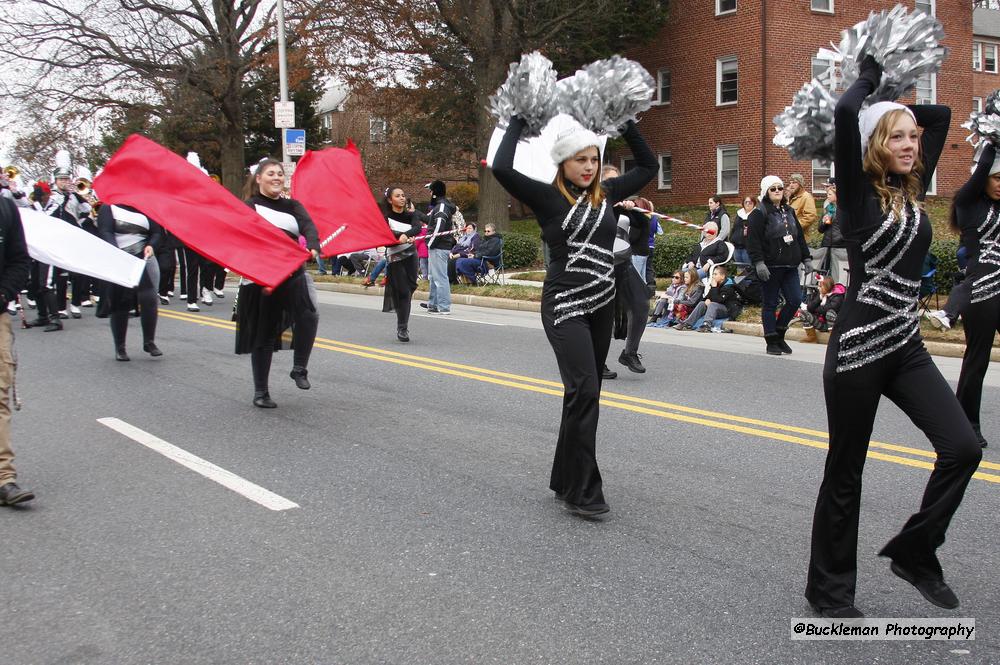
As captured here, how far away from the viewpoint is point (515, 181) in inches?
200

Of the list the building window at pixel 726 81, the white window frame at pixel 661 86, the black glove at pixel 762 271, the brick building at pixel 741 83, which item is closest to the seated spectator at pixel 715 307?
the black glove at pixel 762 271

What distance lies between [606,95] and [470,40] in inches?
879

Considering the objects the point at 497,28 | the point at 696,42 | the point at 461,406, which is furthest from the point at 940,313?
the point at 696,42

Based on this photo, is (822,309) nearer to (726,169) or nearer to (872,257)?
(872,257)

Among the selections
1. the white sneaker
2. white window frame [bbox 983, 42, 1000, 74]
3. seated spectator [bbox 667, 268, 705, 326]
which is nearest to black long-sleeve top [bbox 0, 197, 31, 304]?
the white sneaker

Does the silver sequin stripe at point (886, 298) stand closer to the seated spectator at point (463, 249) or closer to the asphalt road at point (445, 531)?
the asphalt road at point (445, 531)

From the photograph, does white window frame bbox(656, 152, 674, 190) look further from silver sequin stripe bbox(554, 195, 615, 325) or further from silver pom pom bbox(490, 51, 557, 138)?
silver sequin stripe bbox(554, 195, 615, 325)

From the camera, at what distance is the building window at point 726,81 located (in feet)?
108

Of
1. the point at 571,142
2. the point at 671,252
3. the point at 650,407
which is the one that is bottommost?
the point at 650,407

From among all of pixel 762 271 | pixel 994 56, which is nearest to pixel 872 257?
pixel 762 271

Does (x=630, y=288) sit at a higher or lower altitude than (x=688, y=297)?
→ higher

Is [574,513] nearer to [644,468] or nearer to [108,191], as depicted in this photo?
[644,468]

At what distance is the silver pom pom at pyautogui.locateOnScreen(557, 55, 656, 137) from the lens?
18.2 feet

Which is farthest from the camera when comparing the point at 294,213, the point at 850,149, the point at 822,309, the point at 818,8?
the point at 818,8
